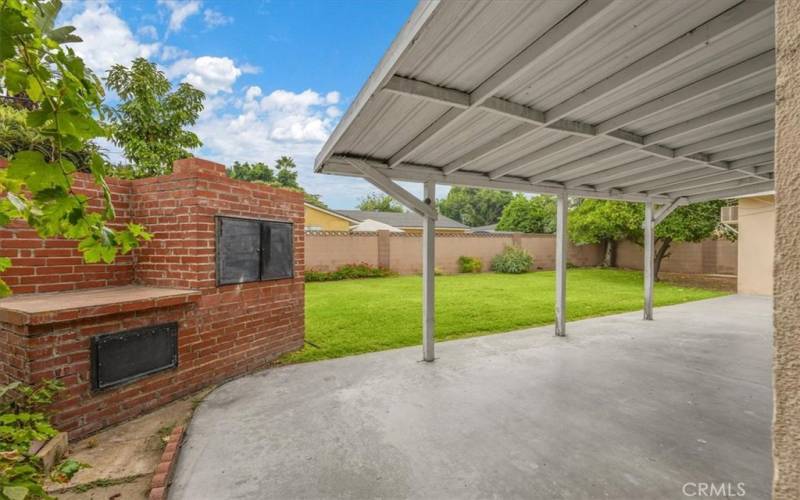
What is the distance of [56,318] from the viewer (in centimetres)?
276

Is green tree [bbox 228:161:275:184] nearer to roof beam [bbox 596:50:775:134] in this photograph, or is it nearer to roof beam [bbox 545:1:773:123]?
roof beam [bbox 596:50:775:134]

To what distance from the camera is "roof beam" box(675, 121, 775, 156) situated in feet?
12.4

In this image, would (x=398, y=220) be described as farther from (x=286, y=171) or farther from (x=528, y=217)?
(x=286, y=171)

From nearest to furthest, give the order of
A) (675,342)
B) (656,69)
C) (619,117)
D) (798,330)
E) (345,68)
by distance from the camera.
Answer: (798,330), (656,69), (619,117), (675,342), (345,68)

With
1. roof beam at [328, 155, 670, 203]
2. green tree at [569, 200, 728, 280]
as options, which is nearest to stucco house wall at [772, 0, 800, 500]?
roof beam at [328, 155, 670, 203]

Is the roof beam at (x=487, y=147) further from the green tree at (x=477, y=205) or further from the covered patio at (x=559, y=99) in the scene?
the green tree at (x=477, y=205)

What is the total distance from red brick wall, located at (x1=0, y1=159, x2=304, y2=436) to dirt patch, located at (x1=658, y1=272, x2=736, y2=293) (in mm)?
14725

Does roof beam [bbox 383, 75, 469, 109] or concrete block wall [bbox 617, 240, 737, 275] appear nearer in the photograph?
roof beam [bbox 383, 75, 469, 109]

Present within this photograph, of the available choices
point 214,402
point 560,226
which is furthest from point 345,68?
point 214,402

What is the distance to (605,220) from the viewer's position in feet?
51.2

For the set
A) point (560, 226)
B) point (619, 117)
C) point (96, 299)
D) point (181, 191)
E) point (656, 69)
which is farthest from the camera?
point (560, 226)

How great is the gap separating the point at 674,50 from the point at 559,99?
856 millimetres

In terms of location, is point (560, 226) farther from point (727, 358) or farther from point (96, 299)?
point (96, 299)

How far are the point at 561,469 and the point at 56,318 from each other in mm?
3868
